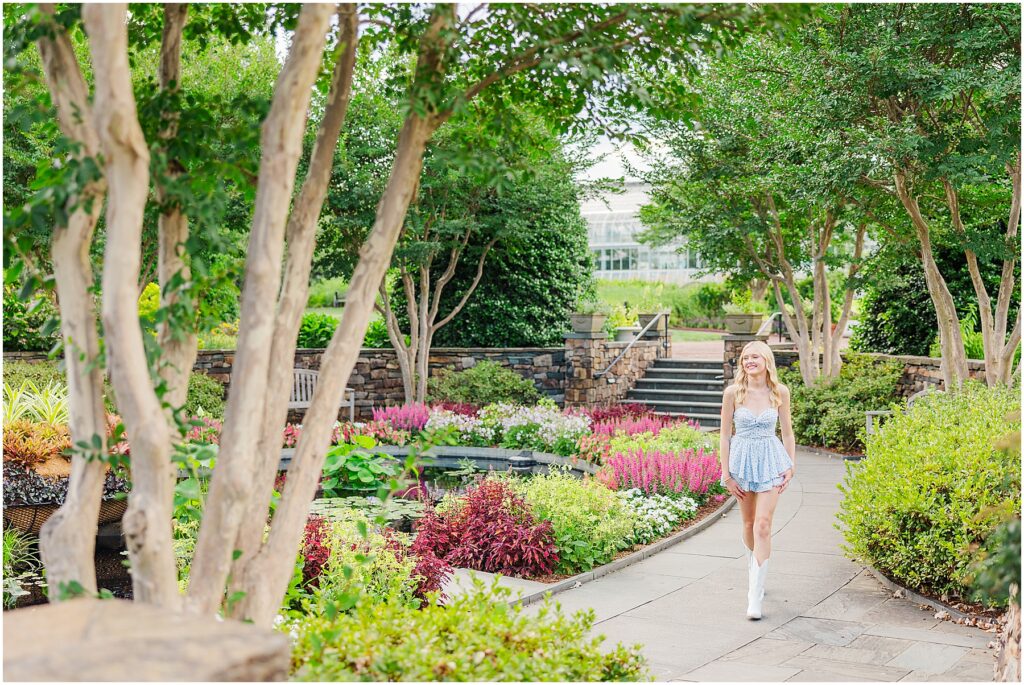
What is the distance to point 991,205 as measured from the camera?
11.1 metres

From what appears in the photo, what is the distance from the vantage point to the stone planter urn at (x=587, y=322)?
639 inches

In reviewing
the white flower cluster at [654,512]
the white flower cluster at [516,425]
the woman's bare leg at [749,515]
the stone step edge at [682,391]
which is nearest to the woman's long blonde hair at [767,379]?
the woman's bare leg at [749,515]

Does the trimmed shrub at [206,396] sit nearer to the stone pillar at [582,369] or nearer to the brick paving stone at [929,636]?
the stone pillar at [582,369]

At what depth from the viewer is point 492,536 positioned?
671 cm

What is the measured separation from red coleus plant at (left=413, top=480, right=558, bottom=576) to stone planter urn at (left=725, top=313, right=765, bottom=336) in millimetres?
9993

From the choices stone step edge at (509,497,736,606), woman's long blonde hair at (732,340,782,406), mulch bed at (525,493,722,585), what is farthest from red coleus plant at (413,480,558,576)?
woman's long blonde hair at (732,340,782,406)

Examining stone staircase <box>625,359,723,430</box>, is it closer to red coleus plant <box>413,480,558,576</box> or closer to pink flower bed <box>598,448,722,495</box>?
pink flower bed <box>598,448,722,495</box>

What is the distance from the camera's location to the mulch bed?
645 centimetres

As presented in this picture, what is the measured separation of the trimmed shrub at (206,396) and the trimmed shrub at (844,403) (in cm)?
829

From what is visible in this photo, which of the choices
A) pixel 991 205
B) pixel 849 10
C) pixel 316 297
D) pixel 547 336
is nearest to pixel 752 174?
pixel 991 205

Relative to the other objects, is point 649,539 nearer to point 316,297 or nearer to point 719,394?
point 719,394

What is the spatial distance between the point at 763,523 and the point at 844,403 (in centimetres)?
797

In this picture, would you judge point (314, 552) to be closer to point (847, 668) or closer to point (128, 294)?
point (847, 668)

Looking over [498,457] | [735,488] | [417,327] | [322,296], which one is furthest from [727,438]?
[322,296]
